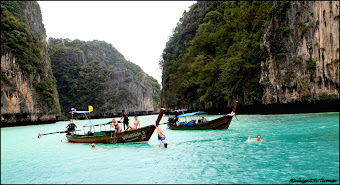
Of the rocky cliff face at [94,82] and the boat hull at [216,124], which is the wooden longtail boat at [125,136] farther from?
the rocky cliff face at [94,82]

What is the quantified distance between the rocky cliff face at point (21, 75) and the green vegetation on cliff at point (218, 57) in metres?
28.7

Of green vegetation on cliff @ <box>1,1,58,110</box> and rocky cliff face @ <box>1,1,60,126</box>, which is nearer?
rocky cliff face @ <box>1,1,60,126</box>

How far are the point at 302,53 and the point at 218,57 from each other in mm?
17829

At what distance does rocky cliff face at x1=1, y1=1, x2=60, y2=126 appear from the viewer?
4091 cm

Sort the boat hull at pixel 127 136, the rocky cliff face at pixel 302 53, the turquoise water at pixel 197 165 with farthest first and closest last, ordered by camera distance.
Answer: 1. the rocky cliff face at pixel 302 53
2. the boat hull at pixel 127 136
3. the turquoise water at pixel 197 165

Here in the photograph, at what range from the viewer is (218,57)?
40812mm

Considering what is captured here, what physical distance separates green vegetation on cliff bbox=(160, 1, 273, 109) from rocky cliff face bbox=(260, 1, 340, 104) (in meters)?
2.40

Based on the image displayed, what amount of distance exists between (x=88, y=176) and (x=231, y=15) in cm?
3775

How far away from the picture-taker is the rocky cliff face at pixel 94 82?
90625mm

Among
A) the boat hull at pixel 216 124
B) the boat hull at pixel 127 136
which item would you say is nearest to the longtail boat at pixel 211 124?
the boat hull at pixel 216 124

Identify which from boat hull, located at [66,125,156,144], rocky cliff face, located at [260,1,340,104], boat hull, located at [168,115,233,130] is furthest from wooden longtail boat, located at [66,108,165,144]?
rocky cliff face, located at [260,1,340,104]

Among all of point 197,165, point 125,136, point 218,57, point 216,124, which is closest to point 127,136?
point 125,136

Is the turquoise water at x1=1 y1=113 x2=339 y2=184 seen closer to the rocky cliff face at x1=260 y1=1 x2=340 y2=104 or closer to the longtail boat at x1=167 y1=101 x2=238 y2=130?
the longtail boat at x1=167 y1=101 x2=238 y2=130

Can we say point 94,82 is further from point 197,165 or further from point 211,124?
point 197,165
